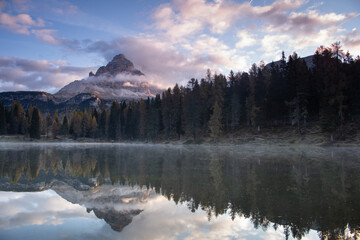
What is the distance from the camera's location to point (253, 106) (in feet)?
240

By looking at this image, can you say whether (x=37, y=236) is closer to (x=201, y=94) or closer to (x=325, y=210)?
(x=325, y=210)

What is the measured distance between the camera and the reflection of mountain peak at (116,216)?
9.14 m

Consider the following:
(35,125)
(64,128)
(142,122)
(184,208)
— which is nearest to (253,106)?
(142,122)

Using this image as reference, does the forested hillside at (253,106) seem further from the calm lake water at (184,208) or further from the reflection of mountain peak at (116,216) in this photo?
the reflection of mountain peak at (116,216)

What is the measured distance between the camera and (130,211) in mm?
10867

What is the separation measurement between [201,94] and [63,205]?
79.1 metres

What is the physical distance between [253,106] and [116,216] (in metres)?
67.8

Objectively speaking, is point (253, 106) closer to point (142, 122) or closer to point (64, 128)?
point (142, 122)

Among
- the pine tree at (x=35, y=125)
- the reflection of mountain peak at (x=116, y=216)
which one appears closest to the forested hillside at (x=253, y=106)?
the pine tree at (x=35, y=125)

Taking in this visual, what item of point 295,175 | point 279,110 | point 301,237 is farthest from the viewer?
point 279,110

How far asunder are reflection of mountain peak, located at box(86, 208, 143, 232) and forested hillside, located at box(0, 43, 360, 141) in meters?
51.7

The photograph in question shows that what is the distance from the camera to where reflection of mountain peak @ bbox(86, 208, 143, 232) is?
30.0 feet

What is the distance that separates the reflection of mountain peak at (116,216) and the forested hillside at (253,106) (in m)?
51.7

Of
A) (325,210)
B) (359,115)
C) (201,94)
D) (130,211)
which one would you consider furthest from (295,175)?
(201,94)
